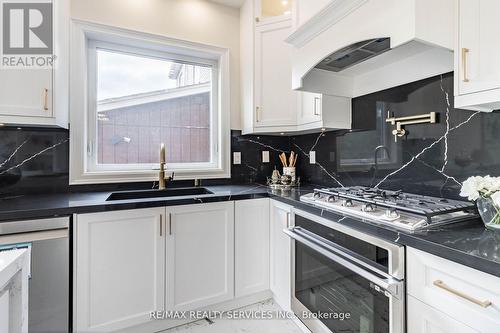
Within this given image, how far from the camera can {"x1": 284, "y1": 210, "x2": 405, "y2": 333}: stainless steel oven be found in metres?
1.02

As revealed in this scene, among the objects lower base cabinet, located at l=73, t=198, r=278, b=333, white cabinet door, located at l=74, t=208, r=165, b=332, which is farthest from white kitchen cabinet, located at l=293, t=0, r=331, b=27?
white cabinet door, located at l=74, t=208, r=165, b=332

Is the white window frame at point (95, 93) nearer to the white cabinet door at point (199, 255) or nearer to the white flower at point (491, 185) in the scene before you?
the white cabinet door at point (199, 255)

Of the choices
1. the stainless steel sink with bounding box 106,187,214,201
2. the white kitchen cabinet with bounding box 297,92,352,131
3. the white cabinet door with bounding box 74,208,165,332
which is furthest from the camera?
the stainless steel sink with bounding box 106,187,214,201

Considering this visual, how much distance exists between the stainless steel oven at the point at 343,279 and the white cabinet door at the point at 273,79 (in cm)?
90

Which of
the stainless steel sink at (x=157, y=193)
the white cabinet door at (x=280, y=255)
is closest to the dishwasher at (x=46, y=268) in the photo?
the stainless steel sink at (x=157, y=193)

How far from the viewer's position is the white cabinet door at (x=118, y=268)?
1463mm

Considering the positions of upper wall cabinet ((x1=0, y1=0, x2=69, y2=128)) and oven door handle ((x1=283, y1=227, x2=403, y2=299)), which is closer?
oven door handle ((x1=283, y1=227, x2=403, y2=299))

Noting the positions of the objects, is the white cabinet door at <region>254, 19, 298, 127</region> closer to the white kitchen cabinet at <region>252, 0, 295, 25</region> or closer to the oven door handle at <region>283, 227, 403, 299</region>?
the white kitchen cabinet at <region>252, 0, 295, 25</region>

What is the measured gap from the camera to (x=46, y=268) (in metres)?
1.36

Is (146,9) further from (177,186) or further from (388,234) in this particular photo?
(388,234)

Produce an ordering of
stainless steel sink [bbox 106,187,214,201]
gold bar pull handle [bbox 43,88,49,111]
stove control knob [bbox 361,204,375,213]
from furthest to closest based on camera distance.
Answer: stainless steel sink [bbox 106,187,214,201] < gold bar pull handle [bbox 43,88,49,111] < stove control knob [bbox 361,204,375,213]

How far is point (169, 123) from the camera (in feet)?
7.72

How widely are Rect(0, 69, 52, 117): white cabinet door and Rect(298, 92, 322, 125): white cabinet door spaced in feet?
5.58

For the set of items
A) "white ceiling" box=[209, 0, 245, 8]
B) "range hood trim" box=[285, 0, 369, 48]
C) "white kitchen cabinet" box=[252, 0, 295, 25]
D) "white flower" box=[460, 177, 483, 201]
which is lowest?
"white flower" box=[460, 177, 483, 201]
